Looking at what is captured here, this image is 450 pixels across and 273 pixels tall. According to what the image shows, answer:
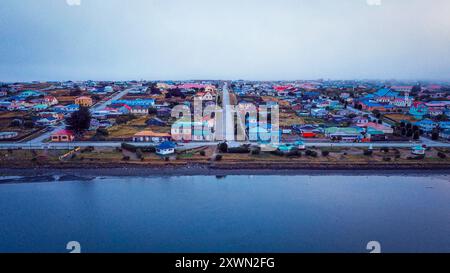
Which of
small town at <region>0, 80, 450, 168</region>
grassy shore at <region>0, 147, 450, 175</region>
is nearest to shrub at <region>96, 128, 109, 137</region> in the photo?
small town at <region>0, 80, 450, 168</region>

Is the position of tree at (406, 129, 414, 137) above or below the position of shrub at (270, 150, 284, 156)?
above

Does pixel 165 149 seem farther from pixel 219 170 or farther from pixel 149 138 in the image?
pixel 219 170

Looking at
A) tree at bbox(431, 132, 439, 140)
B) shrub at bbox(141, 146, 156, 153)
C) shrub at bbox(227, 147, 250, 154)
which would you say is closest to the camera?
shrub at bbox(227, 147, 250, 154)

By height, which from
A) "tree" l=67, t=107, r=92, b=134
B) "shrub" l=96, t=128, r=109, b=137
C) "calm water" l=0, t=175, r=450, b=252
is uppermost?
"tree" l=67, t=107, r=92, b=134

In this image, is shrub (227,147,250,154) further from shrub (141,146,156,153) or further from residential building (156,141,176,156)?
shrub (141,146,156,153)

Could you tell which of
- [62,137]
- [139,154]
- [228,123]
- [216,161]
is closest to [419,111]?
[228,123]

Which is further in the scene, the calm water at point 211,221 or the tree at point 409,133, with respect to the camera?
the tree at point 409,133

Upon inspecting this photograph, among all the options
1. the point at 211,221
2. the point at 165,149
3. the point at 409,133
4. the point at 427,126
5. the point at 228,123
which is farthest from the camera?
the point at 228,123

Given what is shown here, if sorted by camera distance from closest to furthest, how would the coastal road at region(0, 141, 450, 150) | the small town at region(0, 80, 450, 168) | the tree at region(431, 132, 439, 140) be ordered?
1. the small town at region(0, 80, 450, 168)
2. the coastal road at region(0, 141, 450, 150)
3. the tree at region(431, 132, 439, 140)

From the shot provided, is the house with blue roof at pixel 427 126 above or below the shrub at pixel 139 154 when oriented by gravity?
above

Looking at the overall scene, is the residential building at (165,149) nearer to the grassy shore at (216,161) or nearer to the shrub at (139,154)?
the grassy shore at (216,161)

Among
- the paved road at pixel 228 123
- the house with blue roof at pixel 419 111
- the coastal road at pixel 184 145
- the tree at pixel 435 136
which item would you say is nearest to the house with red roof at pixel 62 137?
the coastal road at pixel 184 145

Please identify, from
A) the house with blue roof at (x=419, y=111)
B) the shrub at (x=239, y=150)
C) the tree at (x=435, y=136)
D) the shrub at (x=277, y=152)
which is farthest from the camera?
the house with blue roof at (x=419, y=111)

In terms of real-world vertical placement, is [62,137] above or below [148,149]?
above
